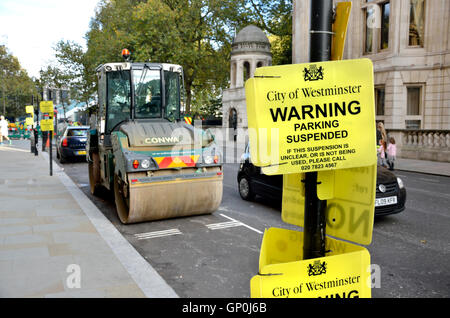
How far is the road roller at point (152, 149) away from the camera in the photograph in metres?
6.85

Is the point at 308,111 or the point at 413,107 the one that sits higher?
the point at 413,107

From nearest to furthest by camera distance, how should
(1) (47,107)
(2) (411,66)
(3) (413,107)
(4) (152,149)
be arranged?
(4) (152,149) → (1) (47,107) → (2) (411,66) → (3) (413,107)

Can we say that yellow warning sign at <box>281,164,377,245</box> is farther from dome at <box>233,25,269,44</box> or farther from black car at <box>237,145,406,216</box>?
dome at <box>233,25,269,44</box>

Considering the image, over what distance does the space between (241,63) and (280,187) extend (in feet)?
105

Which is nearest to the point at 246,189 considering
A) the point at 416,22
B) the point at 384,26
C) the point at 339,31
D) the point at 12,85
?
the point at 339,31

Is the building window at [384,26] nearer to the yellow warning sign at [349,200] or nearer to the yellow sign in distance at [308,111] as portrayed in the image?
the yellow warning sign at [349,200]

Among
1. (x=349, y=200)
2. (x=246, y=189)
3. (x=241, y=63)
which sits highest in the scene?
(x=241, y=63)

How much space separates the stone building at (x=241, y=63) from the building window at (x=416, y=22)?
16572mm

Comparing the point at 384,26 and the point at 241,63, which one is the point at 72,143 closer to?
the point at 384,26

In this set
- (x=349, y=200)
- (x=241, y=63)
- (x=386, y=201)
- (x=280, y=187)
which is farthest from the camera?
(x=241, y=63)

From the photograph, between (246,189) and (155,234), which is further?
(246,189)

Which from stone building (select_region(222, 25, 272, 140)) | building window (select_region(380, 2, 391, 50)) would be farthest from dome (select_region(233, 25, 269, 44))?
building window (select_region(380, 2, 391, 50))

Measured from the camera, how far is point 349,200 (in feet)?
9.66
